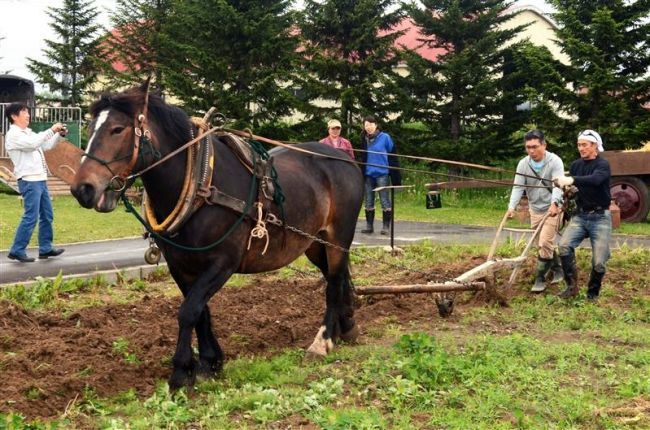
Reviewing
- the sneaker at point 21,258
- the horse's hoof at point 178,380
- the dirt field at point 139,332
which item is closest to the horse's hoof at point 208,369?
the horse's hoof at point 178,380

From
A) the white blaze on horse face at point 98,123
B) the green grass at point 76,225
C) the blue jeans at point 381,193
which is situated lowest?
the green grass at point 76,225

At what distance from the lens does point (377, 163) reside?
39.6 ft

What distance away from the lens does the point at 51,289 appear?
7539 millimetres

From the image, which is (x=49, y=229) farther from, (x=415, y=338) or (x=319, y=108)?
(x=319, y=108)

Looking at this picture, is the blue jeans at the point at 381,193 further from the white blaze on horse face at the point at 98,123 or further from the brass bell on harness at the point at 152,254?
the white blaze on horse face at the point at 98,123

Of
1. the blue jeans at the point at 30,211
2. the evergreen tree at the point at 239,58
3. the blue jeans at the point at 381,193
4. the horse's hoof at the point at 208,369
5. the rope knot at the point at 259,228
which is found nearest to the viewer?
the horse's hoof at the point at 208,369

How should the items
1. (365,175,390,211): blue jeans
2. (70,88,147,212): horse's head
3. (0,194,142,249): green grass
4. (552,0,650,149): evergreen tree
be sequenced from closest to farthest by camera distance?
(70,88,147,212): horse's head < (0,194,142,249): green grass < (365,175,390,211): blue jeans < (552,0,650,149): evergreen tree

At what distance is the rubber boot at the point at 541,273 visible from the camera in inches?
325

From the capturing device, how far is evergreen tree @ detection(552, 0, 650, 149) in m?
17.6

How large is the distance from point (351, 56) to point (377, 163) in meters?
11.3

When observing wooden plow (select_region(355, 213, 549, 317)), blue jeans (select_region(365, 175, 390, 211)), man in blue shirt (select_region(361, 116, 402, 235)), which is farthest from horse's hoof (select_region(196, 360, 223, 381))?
blue jeans (select_region(365, 175, 390, 211))

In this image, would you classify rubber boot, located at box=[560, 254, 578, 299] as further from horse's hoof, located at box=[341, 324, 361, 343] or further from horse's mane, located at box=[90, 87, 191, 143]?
horse's mane, located at box=[90, 87, 191, 143]

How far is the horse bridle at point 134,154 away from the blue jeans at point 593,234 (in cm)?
520

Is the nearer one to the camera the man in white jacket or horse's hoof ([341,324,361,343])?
horse's hoof ([341,324,361,343])
